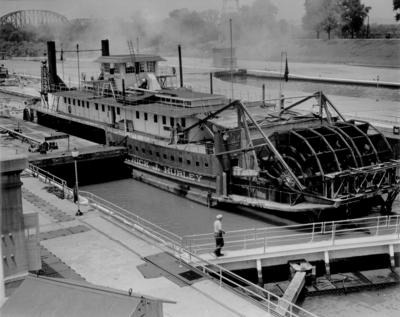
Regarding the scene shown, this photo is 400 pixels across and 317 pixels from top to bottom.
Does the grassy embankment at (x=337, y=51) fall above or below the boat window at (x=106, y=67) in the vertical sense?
above

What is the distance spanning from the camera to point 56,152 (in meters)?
31.7

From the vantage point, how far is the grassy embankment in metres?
89.4

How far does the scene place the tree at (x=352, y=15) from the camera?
99188 millimetres

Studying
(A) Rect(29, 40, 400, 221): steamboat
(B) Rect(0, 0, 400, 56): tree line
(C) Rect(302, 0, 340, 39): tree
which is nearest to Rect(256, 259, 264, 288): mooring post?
(A) Rect(29, 40, 400, 221): steamboat

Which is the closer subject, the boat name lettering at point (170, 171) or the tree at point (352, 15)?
the boat name lettering at point (170, 171)

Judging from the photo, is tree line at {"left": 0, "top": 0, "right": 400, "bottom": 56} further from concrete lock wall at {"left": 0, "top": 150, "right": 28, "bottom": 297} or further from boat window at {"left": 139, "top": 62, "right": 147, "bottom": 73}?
concrete lock wall at {"left": 0, "top": 150, "right": 28, "bottom": 297}

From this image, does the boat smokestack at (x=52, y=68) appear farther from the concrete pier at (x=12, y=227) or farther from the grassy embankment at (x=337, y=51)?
the grassy embankment at (x=337, y=51)

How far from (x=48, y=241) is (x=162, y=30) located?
227ft

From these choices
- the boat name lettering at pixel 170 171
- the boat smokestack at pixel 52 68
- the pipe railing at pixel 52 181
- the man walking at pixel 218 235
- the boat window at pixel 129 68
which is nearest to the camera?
the man walking at pixel 218 235

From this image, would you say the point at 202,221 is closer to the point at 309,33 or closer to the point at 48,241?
the point at 48,241

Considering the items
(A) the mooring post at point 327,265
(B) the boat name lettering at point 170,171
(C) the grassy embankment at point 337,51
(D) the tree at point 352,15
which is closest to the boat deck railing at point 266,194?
(B) the boat name lettering at point 170,171

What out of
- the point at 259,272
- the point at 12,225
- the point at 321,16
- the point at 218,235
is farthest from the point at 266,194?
the point at 321,16

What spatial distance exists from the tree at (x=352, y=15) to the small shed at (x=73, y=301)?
98.2 meters

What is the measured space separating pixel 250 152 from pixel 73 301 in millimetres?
16161
